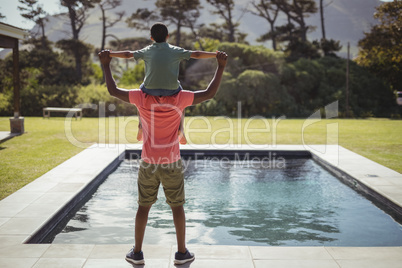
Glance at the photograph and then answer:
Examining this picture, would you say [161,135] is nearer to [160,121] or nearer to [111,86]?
[160,121]

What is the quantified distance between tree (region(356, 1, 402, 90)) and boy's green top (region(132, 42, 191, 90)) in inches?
973

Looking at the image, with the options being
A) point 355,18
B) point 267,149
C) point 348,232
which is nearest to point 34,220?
point 348,232

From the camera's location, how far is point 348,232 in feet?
17.7

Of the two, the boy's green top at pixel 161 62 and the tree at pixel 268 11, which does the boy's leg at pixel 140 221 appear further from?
the tree at pixel 268 11

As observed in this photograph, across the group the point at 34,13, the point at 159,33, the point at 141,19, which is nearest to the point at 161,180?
the point at 159,33

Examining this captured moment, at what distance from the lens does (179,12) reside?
33969 mm

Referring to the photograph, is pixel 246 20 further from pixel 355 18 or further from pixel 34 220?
pixel 34 220

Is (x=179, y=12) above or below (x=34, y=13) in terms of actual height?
below

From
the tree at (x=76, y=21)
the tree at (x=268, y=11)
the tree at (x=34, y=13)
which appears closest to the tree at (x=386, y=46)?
the tree at (x=268, y=11)

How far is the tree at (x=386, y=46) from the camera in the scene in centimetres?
2536

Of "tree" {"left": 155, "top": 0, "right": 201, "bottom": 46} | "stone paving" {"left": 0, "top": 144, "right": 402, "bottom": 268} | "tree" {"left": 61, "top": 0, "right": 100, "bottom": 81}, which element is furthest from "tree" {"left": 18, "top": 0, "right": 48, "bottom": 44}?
"stone paving" {"left": 0, "top": 144, "right": 402, "bottom": 268}

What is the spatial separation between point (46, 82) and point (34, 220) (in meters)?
27.7

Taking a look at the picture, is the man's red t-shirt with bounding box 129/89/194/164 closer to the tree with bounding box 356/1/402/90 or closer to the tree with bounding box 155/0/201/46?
the tree with bounding box 356/1/402/90

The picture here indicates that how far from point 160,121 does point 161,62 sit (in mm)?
445
